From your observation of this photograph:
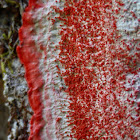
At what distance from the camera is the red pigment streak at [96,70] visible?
0.51 m

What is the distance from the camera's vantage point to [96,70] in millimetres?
543

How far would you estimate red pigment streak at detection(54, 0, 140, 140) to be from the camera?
508 millimetres

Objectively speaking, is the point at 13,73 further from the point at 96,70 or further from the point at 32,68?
the point at 96,70

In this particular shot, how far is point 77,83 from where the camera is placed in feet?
1.85

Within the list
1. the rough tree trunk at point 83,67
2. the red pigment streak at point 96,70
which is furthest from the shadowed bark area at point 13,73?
the red pigment streak at point 96,70

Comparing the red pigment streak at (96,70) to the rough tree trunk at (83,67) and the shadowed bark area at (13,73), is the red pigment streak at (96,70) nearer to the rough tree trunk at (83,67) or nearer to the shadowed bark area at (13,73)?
the rough tree trunk at (83,67)

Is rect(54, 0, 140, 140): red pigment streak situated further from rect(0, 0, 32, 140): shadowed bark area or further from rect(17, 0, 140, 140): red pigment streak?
rect(0, 0, 32, 140): shadowed bark area

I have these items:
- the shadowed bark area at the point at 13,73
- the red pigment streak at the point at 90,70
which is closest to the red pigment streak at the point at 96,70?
the red pigment streak at the point at 90,70

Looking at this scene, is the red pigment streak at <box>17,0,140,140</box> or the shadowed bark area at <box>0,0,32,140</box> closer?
the red pigment streak at <box>17,0,140,140</box>

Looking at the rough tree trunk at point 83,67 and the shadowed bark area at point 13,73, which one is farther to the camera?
the shadowed bark area at point 13,73

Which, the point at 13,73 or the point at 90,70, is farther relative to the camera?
the point at 13,73

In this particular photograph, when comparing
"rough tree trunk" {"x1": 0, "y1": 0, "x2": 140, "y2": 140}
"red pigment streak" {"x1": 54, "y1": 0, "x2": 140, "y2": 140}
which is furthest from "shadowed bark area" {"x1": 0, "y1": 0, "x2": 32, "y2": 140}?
"red pigment streak" {"x1": 54, "y1": 0, "x2": 140, "y2": 140}

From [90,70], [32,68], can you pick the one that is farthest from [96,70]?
[32,68]

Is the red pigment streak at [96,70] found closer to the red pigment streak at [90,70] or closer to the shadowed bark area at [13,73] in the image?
the red pigment streak at [90,70]
